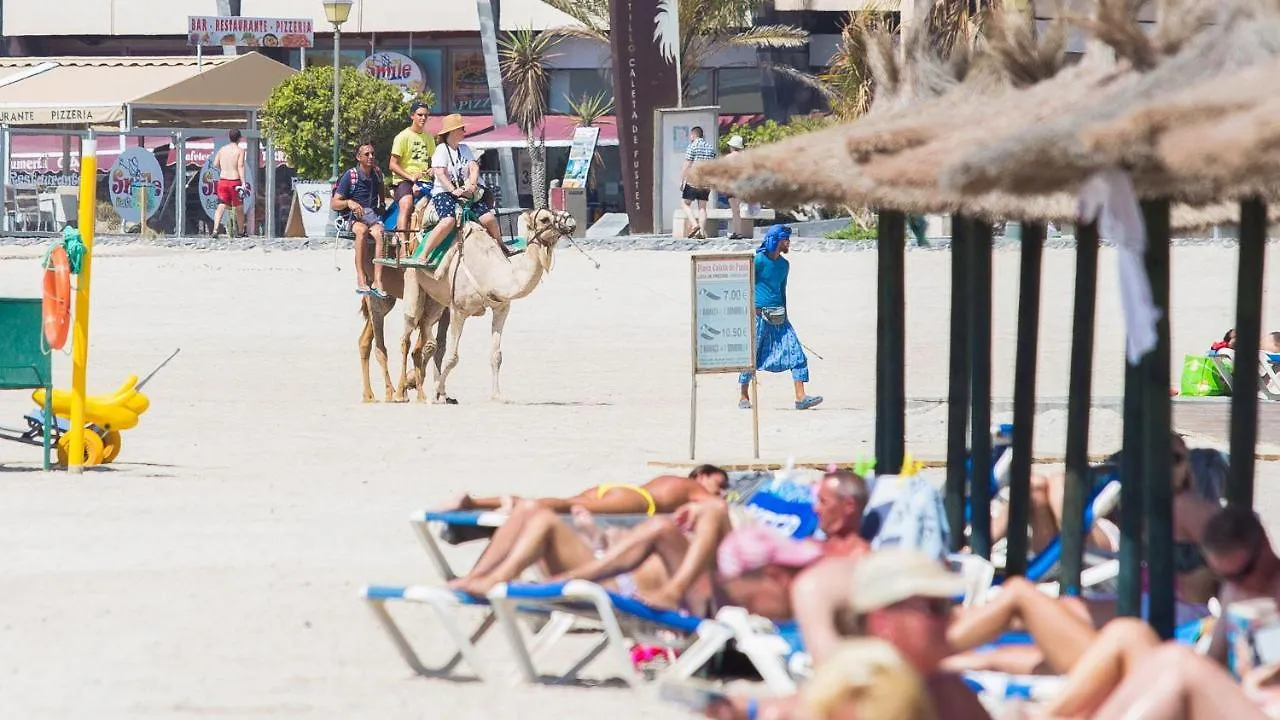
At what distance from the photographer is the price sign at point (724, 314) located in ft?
45.0

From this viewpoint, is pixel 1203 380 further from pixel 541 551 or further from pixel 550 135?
pixel 550 135

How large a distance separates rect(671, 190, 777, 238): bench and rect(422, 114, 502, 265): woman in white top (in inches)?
488

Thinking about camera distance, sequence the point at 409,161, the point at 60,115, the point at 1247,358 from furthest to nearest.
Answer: the point at 60,115
the point at 409,161
the point at 1247,358

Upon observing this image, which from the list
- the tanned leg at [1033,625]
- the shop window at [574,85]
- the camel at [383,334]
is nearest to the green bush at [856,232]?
the camel at [383,334]

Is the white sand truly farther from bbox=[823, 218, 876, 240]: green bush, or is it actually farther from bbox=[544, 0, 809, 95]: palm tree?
bbox=[544, 0, 809, 95]: palm tree

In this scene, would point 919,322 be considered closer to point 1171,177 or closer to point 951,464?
point 951,464

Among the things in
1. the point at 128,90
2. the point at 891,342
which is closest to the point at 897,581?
the point at 891,342

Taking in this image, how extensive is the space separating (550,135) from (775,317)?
30.6 m

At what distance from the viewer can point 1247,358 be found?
257 inches

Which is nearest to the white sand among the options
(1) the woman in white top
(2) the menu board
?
(1) the woman in white top

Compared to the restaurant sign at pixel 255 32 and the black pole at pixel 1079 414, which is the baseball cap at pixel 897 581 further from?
the restaurant sign at pixel 255 32

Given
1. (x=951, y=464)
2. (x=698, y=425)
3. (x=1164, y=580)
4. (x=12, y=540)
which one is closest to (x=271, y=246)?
(x=698, y=425)

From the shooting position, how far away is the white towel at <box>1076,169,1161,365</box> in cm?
525

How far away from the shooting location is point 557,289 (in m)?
25.8
